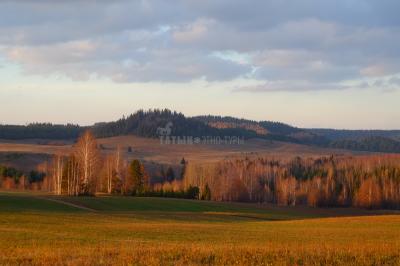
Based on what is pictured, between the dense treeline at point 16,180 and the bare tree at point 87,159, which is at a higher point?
the bare tree at point 87,159

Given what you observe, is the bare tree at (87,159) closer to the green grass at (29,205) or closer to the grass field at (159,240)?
the grass field at (159,240)

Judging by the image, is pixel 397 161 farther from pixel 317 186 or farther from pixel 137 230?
pixel 137 230

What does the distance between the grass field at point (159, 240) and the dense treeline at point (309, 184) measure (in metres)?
46.9

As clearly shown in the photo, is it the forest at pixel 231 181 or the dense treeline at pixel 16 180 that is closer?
the forest at pixel 231 181

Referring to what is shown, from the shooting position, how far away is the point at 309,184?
133 m

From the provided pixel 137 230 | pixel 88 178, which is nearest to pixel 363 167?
pixel 88 178

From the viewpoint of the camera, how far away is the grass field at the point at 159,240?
2031cm

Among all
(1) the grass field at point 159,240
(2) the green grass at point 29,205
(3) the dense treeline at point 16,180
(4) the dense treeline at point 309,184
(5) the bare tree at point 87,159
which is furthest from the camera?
(3) the dense treeline at point 16,180

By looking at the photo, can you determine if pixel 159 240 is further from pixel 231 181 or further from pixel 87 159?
pixel 231 181

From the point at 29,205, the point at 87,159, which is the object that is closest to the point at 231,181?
the point at 87,159

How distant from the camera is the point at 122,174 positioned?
11781cm

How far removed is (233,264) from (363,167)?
137 metres

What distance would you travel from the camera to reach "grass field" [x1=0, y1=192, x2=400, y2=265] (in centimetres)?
2031

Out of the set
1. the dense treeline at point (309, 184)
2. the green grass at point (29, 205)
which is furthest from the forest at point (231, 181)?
the green grass at point (29, 205)
